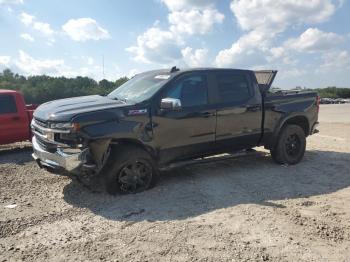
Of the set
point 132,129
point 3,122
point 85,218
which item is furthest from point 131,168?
point 3,122

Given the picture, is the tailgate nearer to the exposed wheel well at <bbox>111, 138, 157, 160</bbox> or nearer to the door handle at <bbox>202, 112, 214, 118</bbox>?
the door handle at <bbox>202, 112, 214, 118</bbox>

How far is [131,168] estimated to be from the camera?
6398mm

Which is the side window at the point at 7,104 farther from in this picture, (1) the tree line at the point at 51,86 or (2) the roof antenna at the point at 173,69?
(1) the tree line at the point at 51,86

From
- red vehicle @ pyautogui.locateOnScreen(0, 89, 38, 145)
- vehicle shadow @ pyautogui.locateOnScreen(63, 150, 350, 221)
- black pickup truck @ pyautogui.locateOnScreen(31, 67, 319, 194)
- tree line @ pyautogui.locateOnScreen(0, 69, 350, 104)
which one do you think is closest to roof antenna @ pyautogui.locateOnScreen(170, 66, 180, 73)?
black pickup truck @ pyautogui.locateOnScreen(31, 67, 319, 194)

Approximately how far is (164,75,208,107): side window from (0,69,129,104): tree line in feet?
68.5

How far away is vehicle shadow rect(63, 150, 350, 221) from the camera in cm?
577

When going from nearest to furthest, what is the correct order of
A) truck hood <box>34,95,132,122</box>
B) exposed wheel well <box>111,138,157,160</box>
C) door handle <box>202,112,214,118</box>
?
truck hood <box>34,95,132,122</box> < exposed wheel well <box>111,138,157,160</box> < door handle <box>202,112,214,118</box>

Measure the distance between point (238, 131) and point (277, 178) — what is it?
3.55 ft

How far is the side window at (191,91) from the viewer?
695 cm

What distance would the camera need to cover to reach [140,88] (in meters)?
7.25

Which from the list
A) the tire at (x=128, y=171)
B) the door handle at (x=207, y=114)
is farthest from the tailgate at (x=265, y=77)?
the tire at (x=128, y=171)

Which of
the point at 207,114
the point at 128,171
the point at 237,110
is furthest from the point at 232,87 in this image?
the point at 128,171

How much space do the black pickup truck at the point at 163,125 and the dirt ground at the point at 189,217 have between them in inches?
19.0

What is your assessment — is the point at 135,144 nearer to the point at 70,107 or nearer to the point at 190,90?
the point at 70,107
